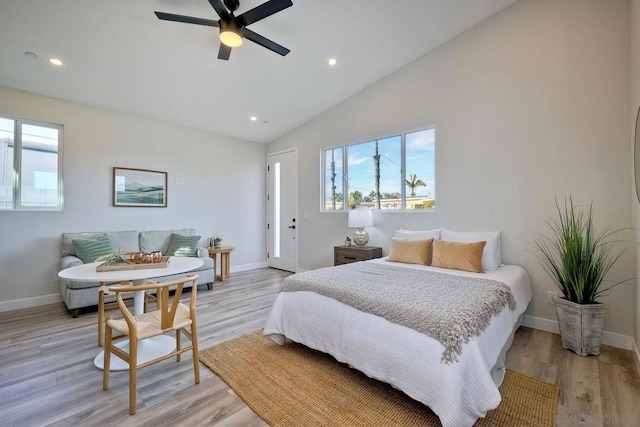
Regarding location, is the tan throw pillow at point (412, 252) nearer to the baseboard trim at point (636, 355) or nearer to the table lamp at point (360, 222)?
the table lamp at point (360, 222)

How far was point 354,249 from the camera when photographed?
13.3 feet

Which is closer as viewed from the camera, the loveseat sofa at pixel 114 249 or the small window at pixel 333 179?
the loveseat sofa at pixel 114 249

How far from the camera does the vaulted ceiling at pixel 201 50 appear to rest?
264cm

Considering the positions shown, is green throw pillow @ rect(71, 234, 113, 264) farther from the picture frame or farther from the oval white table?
the oval white table

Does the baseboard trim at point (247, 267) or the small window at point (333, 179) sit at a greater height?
the small window at point (333, 179)

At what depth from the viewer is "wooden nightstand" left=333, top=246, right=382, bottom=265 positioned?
12.9ft

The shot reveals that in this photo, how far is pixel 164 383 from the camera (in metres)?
1.96

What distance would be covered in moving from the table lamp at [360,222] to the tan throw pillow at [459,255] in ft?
3.82

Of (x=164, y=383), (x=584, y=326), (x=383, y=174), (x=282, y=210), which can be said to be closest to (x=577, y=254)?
(x=584, y=326)

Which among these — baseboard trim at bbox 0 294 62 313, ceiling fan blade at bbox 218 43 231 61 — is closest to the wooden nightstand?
ceiling fan blade at bbox 218 43 231 61

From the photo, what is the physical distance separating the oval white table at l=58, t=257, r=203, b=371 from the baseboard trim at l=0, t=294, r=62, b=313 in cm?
207

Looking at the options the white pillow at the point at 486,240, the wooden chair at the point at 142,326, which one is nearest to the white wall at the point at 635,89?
the white pillow at the point at 486,240

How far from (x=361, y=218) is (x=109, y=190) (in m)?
3.65

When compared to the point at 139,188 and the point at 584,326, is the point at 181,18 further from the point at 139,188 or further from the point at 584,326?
the point at 584,326
